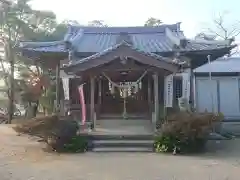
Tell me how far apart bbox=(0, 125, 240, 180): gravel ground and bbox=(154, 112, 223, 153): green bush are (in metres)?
0.54

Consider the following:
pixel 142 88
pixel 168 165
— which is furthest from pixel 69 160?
pixel 142 88

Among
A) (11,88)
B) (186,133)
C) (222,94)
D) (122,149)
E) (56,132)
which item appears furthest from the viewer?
(11,88)

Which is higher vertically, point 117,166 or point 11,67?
point 11,67

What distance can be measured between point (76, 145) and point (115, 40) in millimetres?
8516

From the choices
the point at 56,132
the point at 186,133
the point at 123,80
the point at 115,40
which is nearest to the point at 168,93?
the point at 123,80

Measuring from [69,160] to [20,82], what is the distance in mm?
18765

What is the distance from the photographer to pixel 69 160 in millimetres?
9406

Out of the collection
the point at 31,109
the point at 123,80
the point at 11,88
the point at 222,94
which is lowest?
the point at 31,109

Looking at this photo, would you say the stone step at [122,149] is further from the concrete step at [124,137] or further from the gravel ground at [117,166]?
the concrete step at [124,137]

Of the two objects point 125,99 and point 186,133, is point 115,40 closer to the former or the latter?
point 125,99

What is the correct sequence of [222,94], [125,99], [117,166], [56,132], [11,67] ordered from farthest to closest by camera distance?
1. [11,67]
2. [222,94]
3. [125,99]
4. [56,132]
5. [117,166]

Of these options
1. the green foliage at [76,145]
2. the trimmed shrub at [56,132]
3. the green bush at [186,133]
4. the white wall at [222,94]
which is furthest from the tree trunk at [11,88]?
the green bush at [186,133]

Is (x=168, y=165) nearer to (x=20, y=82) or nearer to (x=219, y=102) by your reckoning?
(x=219, y=102)

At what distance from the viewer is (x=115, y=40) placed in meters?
18.0
